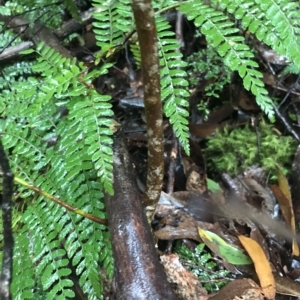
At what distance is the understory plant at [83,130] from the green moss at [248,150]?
0.75m

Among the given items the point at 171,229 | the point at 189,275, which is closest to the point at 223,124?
the point at 171,229

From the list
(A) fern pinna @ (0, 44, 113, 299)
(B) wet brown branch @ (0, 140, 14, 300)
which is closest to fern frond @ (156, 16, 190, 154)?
(A) fern pinna @ (0, 44, 113, 299)

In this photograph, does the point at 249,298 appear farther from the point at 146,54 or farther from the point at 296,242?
the point at 146,54

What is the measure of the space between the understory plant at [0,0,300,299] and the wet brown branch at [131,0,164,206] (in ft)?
0.59

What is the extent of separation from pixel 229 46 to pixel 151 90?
556mm

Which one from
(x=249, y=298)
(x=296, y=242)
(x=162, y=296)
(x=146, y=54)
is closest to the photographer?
(x=146, y=54)

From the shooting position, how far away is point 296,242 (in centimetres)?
215

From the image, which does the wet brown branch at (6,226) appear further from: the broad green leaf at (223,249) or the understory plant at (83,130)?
the broad green leaf at (223,249)

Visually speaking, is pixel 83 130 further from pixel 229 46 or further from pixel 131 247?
pixel 229 46

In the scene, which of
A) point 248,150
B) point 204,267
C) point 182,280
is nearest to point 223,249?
point 204,267

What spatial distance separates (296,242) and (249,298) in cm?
49

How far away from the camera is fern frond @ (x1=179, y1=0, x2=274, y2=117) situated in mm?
1665

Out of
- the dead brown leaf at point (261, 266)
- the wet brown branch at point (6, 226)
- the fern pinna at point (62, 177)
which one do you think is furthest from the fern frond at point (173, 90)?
the wet brown branch at point (6, 226)

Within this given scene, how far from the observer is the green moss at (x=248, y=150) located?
248 cm
